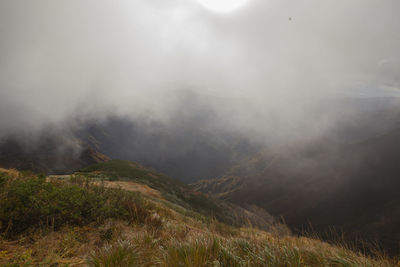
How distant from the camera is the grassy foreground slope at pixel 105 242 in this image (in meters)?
2.84

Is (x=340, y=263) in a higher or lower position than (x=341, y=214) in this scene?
higher

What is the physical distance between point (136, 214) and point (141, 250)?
8.30 ft

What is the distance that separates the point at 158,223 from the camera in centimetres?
559

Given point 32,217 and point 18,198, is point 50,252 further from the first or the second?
point 18,198

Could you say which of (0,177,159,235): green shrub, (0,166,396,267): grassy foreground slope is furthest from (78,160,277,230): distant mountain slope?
(0,177,159,235): green shrub

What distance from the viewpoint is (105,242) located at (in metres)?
3.79

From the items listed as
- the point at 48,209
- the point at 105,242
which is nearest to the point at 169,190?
the point at 48,209

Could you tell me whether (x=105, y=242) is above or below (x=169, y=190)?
above

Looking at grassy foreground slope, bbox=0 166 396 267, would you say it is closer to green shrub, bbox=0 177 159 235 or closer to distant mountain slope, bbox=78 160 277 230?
green shrub, bbox=0 177 159 235

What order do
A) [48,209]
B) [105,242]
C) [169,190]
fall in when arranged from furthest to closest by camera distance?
[169,190] → [48,209] → [105,242]

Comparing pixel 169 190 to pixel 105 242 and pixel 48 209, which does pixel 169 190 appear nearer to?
pixel 48 209

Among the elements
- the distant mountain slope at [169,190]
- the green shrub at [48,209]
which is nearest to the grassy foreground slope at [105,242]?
the green shrub at [48,209]

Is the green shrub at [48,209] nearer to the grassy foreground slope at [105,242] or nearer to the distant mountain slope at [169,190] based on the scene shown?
the grassy foreground slope at [105,242]

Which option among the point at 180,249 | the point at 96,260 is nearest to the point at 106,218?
the point at 96,260
